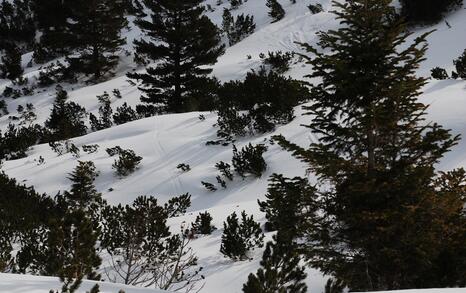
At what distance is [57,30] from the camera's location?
81.7 feet

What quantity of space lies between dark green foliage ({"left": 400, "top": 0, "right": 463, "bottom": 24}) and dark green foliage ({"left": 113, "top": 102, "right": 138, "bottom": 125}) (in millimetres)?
12203

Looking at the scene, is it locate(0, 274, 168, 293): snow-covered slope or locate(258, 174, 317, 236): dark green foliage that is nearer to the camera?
locate(0, 274, 168, 293): snow-covered slope

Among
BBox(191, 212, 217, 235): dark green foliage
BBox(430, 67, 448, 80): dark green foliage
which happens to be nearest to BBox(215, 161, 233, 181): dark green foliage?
BBox(191, 212, 217, 235): dark green foliage

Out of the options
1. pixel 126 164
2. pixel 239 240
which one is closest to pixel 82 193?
pixel 126 164

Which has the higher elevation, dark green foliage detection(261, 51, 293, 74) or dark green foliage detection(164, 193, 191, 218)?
dark green foliage detection(261, 51, 293, 74)

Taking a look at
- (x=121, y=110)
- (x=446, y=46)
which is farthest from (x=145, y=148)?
(x=446, y=46)

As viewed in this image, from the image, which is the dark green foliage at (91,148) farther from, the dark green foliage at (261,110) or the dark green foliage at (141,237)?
the dark green foliage at (141,237)

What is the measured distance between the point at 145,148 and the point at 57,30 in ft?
53.8

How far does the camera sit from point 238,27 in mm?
23984

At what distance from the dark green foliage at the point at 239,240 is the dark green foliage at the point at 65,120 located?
10363 mm

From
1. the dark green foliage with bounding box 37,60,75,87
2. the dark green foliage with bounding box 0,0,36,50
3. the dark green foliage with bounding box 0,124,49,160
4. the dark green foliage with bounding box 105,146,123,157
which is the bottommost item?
the dark green foliage with bounding box 105,146,123,157

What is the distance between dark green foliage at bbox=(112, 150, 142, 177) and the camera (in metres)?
11.2

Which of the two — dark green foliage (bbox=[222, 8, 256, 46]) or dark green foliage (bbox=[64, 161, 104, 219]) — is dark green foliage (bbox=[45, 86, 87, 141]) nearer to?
dark green foliage (bbox=[64, 161, 104, 219])

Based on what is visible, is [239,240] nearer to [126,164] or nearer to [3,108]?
[126,164]
